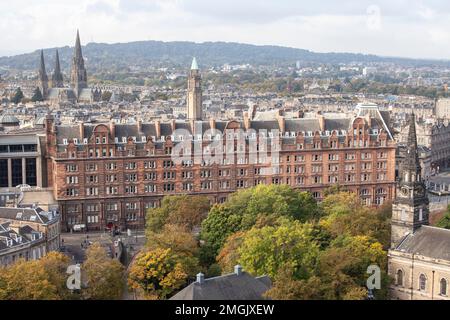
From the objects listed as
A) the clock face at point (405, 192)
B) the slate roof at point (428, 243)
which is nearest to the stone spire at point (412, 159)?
the clock face at point (405, 192)

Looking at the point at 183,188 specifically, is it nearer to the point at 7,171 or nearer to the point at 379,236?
the point at 7,171

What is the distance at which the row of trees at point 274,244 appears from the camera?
61.8 m

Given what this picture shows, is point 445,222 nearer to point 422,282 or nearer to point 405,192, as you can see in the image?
point 405,192

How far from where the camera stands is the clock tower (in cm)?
7306

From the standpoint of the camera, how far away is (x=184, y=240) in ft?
240

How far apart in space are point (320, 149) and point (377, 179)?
10.6 metres

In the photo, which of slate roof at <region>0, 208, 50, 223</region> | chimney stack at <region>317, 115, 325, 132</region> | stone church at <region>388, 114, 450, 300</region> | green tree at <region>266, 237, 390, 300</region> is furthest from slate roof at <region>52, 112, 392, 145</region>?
green tree at <region>266, 237, 390, 300</region>

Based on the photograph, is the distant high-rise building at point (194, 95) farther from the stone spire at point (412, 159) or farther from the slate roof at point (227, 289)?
the slate roof at point (227, 289)

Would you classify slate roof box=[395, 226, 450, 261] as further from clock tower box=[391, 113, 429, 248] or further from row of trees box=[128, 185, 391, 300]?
row of trees box=[128, 185, 391, 300]

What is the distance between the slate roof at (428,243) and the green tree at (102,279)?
1011 inches

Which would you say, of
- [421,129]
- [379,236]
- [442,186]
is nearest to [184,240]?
[379,236]

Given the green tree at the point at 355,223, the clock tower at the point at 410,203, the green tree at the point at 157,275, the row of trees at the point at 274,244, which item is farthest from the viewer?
the green tree at the point at 355,223

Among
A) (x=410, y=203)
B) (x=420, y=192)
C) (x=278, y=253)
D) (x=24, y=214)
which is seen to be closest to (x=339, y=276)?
(x=278, y=253)

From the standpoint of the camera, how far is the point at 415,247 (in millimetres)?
71250
